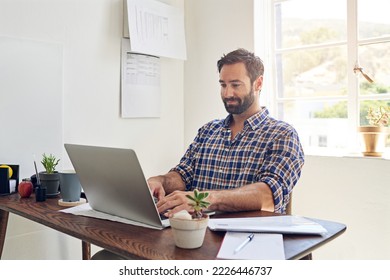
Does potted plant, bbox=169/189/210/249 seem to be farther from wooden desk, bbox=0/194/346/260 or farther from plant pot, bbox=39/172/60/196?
plant pot, bbox=39/172/60/196

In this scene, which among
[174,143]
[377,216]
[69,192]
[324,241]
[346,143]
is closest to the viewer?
[324,241]

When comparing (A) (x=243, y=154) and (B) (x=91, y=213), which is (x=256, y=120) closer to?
(A) (x=243, y=154)

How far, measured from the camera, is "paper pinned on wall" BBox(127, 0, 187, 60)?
2195mm

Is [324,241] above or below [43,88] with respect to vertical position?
below

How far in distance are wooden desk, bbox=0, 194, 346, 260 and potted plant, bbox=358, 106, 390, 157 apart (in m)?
1.05

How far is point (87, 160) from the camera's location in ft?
3.59

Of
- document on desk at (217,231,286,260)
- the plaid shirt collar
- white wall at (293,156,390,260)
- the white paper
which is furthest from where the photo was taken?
white wall at (293,156,390,260)

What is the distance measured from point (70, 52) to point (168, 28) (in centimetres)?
68

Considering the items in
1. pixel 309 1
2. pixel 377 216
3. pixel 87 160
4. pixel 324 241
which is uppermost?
pixel 309 1

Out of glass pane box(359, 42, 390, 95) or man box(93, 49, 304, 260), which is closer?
man box(93, 49, 304, 260)

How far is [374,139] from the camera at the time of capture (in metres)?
1.96

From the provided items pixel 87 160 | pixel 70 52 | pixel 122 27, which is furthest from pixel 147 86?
pixel 87 160

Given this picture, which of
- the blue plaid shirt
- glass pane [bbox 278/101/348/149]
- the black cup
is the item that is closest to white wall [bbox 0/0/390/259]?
glass pane [bbox 278/101/348/149]

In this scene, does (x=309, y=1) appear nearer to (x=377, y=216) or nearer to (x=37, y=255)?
(x=377, y=216)
